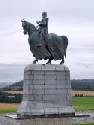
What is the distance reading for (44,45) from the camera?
4228cm

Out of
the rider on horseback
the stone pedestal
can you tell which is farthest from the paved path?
the rider on horseback

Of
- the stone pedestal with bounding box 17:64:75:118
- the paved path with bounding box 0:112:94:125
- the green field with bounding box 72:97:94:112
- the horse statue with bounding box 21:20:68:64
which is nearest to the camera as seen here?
the paved path with bounding box 0:112:94:125

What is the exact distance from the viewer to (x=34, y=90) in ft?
135

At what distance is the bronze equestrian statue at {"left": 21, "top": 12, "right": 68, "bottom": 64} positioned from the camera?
42.0m

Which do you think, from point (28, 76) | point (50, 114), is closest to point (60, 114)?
point (50, 114)

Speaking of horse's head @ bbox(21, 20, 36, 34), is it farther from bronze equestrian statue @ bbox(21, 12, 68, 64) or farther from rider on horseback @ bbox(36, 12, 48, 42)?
rider on horseback @ bbox(36, 12, 48, 42)

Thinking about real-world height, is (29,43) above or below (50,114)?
above

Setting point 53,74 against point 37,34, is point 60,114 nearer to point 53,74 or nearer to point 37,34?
point 53,74

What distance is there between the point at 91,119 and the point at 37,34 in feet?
23.1

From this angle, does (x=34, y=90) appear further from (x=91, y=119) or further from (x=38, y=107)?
(x=91, y=119)

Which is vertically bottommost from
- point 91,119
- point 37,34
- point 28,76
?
point 91,119

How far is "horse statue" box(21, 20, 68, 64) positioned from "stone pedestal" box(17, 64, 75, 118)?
100 centimetres

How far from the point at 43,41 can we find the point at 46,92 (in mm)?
3683

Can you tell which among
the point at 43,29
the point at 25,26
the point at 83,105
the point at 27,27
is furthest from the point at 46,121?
the point at 83,105
